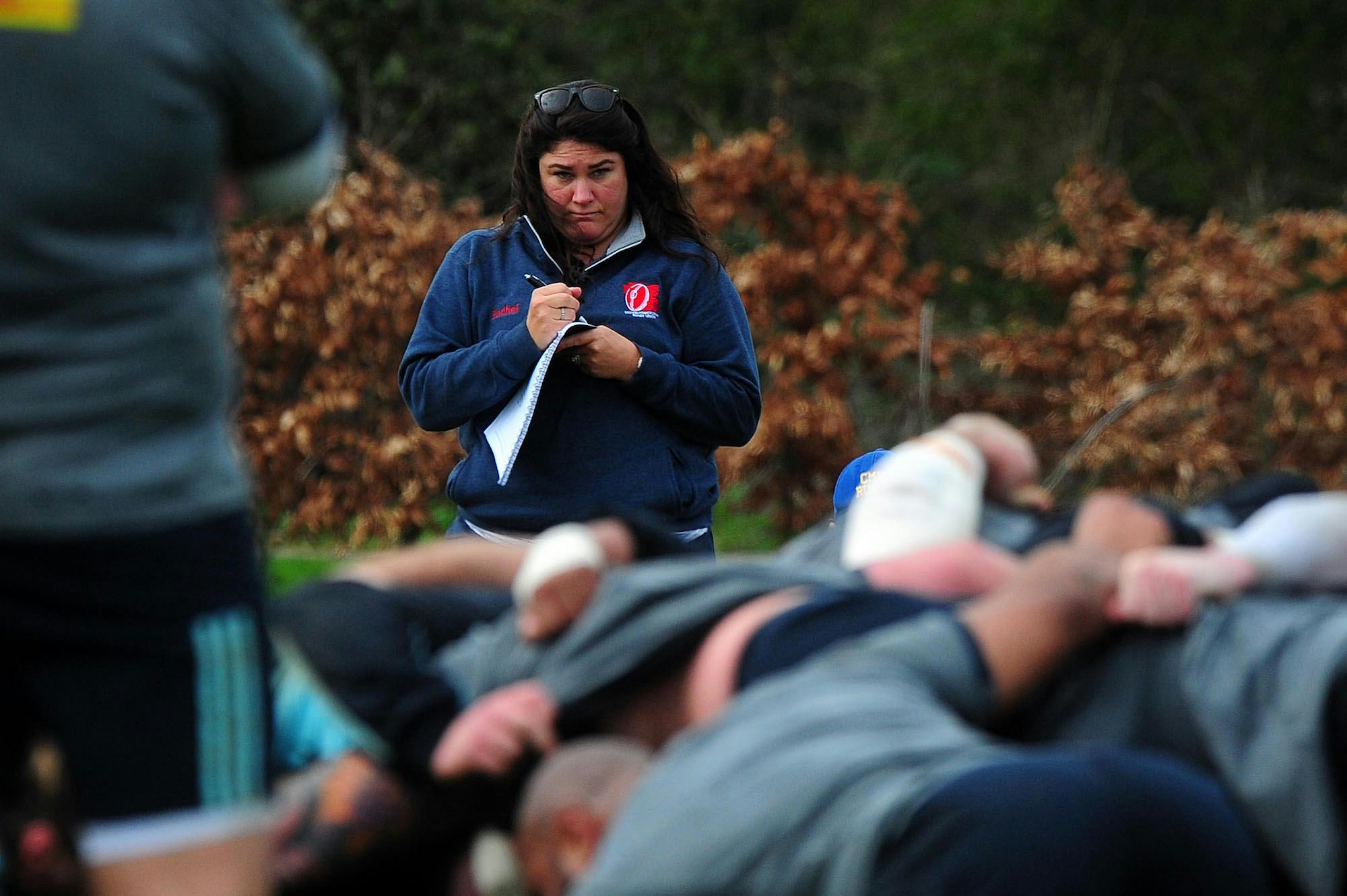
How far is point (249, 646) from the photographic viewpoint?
1.98 meters

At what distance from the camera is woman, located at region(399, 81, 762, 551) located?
3.86 metres

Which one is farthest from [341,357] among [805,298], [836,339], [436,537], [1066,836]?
[1066,836]

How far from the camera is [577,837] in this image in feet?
7.33

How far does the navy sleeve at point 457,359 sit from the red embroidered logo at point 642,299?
0.28m

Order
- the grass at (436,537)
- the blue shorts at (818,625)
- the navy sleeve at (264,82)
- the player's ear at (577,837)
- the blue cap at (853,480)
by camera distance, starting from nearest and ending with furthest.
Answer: the navy sleeve at (264,82)
the player's ear at (577,837)
the blue shorts at (818,625)
the blue cap at (853,480)
the grass at (436,537)

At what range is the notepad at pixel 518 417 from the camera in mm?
3727

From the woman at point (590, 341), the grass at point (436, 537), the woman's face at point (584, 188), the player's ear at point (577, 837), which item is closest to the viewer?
the player's ear at point (577, 837)

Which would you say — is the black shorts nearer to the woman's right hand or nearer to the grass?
the woman's right hand

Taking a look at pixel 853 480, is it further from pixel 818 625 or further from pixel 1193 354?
pixel 1193 354

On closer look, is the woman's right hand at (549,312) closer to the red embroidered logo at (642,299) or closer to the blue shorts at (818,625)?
the red embroidered logo at (642,299)

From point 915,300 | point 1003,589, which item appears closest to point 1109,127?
point 915,300

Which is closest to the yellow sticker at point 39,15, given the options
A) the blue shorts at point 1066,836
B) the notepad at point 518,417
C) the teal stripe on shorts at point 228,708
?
the teal stripe on shorts at point 228,708

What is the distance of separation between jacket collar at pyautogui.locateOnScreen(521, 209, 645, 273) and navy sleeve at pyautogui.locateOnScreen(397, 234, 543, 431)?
0.55 ft

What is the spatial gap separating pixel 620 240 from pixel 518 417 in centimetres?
53
